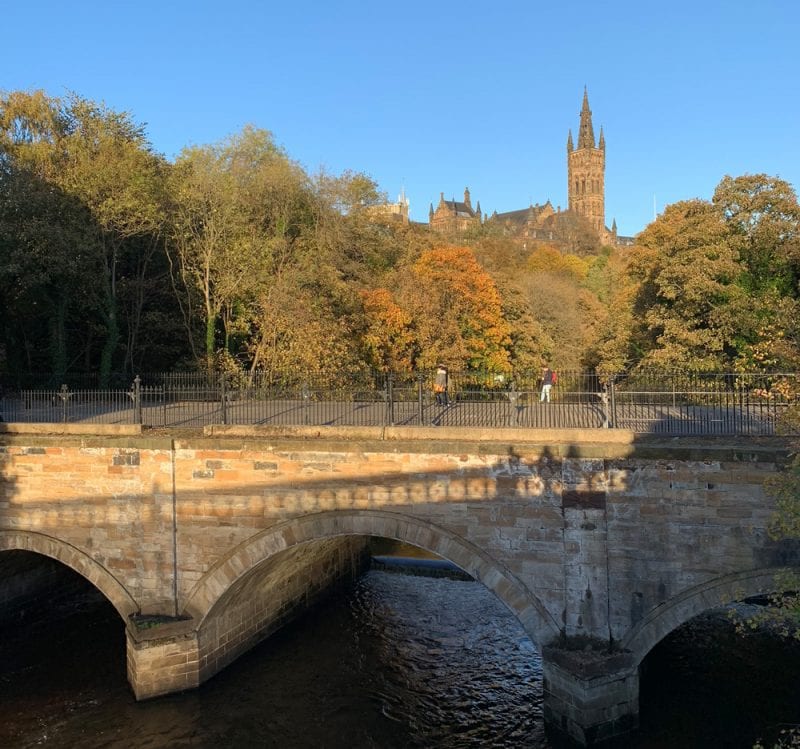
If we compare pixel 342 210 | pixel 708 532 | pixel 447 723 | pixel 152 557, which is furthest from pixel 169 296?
pixel 708 532

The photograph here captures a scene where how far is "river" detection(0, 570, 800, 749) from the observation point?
1152 centimetres

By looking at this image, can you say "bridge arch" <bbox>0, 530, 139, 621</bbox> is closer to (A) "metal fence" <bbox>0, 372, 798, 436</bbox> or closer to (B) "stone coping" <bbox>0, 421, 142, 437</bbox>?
(B) "stone coping" <bbox>0, 421, 142, 437</bbox>

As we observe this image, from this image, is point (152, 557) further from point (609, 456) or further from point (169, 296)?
point (169, 296)

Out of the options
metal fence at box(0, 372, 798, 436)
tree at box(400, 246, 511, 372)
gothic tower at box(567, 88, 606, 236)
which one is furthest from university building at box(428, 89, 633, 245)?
metal fence at box(0, 372, 798, 436)

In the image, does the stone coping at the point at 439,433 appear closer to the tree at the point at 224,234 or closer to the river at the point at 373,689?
the river at the point at 373,689

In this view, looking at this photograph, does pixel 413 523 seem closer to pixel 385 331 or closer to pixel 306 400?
pixel 306 400

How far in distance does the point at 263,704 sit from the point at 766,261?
77.8 feet

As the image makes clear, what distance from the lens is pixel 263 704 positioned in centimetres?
1265

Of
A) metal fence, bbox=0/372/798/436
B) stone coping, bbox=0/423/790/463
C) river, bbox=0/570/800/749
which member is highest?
metal fence, bbox=0/372/798/436

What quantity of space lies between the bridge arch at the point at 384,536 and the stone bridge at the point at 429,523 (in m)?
0.03

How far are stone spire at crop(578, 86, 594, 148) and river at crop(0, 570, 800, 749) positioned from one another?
13985 cm

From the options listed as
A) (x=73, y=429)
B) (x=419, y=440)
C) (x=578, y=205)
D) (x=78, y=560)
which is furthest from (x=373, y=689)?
(x=578, y=205)

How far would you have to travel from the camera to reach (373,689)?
43.8ft

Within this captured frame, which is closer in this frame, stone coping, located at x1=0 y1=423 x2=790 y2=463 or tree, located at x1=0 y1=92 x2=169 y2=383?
stone coping, located at x1=0 y1=423 x2=790 y2=463
